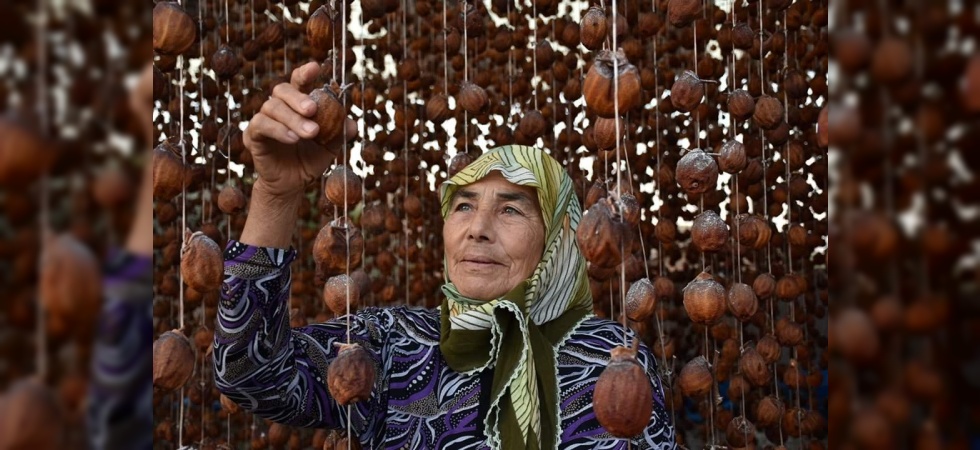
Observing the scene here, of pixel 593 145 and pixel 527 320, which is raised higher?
pixel 593 145

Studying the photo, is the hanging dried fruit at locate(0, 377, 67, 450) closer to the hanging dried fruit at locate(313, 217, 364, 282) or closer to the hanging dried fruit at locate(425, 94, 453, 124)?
the hanging dried fruit at locate(313, 217, 364, 282)

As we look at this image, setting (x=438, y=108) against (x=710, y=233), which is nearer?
(x=710, y=233)

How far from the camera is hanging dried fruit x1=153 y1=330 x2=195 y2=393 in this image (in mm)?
742

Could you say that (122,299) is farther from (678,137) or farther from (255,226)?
(678,137)

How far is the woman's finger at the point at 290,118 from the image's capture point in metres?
0.94

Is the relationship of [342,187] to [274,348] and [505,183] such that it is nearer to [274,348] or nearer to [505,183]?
[274,348]

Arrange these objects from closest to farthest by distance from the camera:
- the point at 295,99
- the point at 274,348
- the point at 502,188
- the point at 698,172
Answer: the point at 295,99, the point at 698,172, the point at 274,348, the point at 502,188

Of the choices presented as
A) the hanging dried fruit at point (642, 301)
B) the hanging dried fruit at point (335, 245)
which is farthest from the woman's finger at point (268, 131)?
the hanging dried fruit at point (642, 301)

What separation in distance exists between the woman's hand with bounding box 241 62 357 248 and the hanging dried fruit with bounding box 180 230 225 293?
0.17m

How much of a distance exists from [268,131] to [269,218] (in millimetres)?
180

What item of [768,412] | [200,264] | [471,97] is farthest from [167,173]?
[768,412]

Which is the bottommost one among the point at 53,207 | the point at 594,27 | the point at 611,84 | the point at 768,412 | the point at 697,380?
the point at 768,412

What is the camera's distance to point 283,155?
112 cm

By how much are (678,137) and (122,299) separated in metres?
2.20
